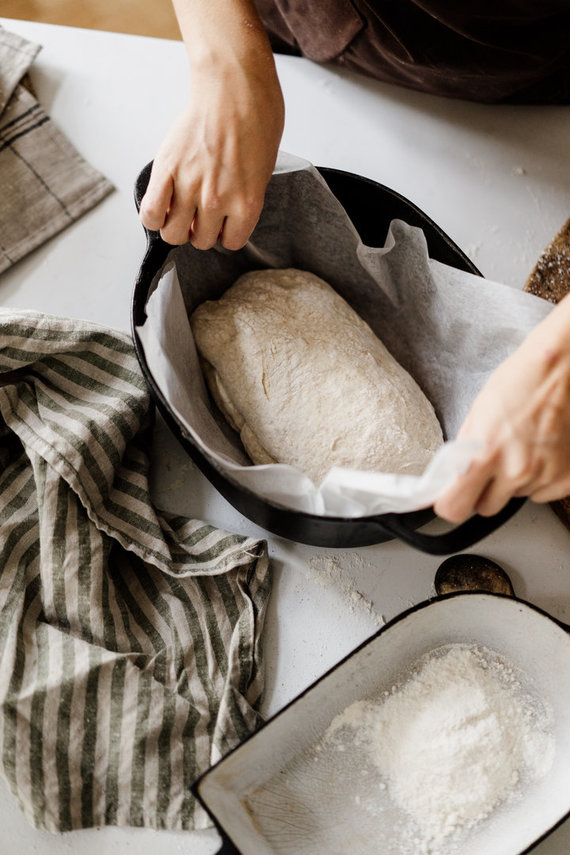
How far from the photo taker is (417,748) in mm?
614

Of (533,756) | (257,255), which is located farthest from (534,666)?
(257,255)

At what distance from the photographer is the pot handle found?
1.63ft

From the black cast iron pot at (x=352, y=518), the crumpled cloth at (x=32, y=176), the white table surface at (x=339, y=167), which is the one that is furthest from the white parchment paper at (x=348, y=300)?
the crumpled cloth at (x=32, y=176)

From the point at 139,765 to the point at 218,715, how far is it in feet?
0.27

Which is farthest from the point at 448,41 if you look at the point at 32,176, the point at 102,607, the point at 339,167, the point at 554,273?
the point at 102,607

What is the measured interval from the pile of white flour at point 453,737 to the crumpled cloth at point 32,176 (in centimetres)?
65

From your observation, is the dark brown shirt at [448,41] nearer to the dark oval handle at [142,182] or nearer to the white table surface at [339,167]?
the white table surface at [339,167]

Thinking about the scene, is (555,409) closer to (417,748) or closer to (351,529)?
(351,529)

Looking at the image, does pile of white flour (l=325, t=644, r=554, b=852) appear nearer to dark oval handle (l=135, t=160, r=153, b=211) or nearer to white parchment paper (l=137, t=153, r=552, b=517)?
white parchment paper (l=137, t=153, r=552, b=517)

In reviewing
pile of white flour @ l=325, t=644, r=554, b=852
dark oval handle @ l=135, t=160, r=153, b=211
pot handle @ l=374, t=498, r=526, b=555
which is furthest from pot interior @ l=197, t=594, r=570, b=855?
dark oval handle @ l=135, t=160, r=153, b=211

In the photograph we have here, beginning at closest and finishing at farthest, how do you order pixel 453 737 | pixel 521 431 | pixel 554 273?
pixel 521 431
pixel 453 737
pixel 554 273

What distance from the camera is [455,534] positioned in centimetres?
50

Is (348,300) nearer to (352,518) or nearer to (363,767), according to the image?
(352,518)

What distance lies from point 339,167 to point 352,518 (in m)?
0.53
